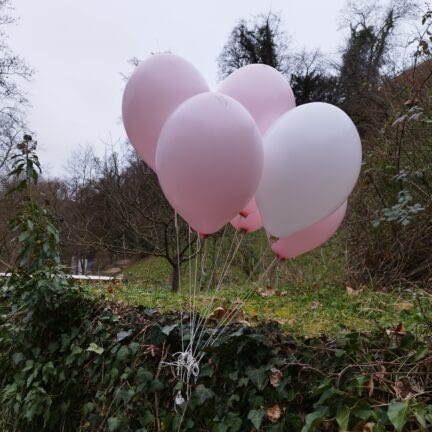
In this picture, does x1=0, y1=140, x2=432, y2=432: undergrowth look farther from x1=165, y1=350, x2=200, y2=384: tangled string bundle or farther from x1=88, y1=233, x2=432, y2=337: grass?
x1=88, y1=233, x2=432, y2=337: grass

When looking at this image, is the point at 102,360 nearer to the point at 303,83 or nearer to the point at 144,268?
the point at 144,268

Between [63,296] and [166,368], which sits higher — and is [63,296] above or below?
above

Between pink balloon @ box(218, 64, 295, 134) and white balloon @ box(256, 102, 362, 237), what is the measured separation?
0.53 ft

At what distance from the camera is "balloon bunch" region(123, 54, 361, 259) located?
1.72 metres

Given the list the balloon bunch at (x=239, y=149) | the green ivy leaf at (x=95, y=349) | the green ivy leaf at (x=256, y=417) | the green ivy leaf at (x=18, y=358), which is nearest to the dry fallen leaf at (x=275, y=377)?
the green ivy leaf at (x=256, y=417)

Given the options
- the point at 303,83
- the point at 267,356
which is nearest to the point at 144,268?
the point at 267,356

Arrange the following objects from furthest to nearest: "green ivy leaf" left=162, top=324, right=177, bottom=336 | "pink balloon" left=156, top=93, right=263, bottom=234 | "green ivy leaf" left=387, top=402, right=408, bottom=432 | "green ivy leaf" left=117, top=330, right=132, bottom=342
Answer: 1. "green ivy leaf" left=117, top=330, right=132, bottom=342
2. "green ivy leaf" left=162, top=324, right=177, bottom=336
3. "pink balloon" left=156, top=93, right=263, bottom=234
4. "green ivy leaf" left=387, top=402, right=408, bottom=432

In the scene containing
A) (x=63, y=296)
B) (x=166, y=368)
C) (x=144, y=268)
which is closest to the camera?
(x=166, y=368)

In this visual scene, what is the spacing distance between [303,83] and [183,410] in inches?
646

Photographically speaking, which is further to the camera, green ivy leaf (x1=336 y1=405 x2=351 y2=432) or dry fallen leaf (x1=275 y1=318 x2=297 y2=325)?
dry fallen leaf (x1=275 y1=318 x2=297 y2=325)

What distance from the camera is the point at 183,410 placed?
81.6 inches

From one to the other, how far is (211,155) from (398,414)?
117 centimetres

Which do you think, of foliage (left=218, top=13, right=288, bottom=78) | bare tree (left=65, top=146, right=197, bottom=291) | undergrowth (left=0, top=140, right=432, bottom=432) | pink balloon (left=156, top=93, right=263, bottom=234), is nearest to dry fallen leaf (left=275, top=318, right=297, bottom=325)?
undergrowth (left=0, top=140, right=432, bottom=432)

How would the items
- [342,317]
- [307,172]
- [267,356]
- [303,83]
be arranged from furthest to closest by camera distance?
[303,83], [342,317], [267,356], [307,172]
